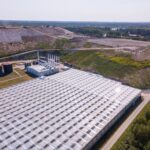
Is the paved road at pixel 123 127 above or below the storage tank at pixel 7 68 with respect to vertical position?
below

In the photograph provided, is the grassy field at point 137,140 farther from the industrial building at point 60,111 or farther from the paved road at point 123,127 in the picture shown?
the industrial building at point 60,111

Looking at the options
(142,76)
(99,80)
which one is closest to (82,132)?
(99,80)

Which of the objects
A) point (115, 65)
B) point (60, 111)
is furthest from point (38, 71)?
point (60, 111)

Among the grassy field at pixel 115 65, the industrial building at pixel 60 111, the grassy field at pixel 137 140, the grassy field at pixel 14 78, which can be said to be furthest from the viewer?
the grassy field at pixel 115 65

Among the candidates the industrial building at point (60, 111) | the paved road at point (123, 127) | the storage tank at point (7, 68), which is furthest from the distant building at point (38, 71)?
the paved road at point (123, 127)

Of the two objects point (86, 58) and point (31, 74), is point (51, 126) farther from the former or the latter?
point (86, 58)

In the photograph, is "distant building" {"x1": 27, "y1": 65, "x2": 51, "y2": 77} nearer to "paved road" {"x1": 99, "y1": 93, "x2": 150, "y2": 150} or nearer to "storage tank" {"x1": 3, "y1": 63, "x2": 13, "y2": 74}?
"storage tank" {"x1": 3, "y1": 63, "x2": 13, "y2": 74}

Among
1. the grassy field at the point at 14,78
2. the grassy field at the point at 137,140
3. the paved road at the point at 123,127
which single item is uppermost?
the grassy field at the point at 137,140
